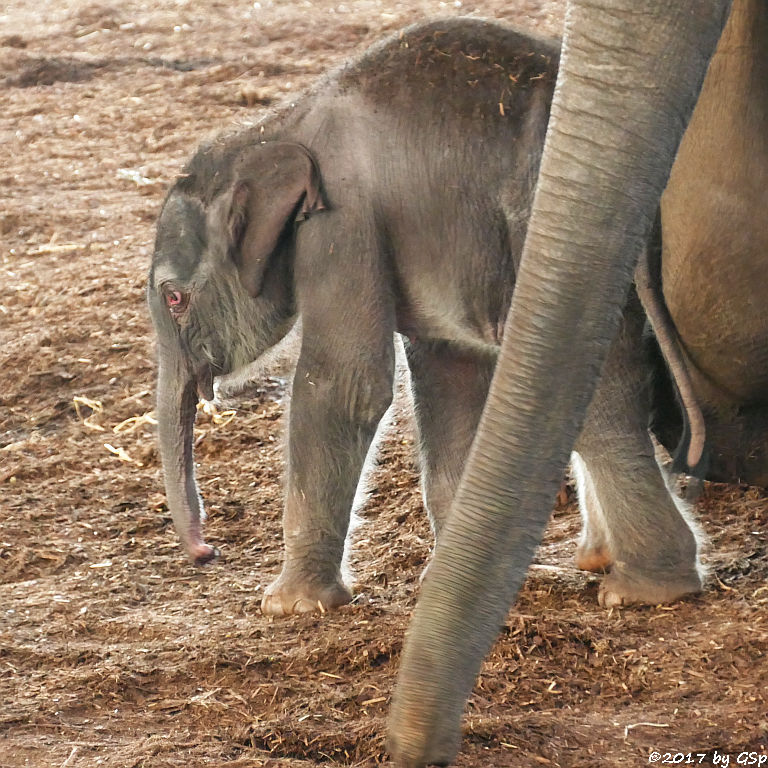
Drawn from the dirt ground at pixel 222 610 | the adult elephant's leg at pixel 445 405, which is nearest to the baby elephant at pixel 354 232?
the adult elephant's leg at pixel 445 405

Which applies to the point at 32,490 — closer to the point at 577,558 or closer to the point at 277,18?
the point at 577,558

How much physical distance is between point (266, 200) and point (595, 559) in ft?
4.83

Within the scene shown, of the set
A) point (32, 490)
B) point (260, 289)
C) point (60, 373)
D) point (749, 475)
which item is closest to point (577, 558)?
point (749, 475)

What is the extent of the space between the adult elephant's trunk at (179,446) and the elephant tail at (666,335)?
1549mm

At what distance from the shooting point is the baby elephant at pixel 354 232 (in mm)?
4027

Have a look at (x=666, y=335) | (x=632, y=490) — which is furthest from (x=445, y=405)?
(x=666, y=335)

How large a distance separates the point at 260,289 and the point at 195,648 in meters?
1.05

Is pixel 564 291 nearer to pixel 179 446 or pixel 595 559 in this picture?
pixel 595 559

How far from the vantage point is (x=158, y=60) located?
12.5m

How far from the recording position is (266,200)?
164 inches

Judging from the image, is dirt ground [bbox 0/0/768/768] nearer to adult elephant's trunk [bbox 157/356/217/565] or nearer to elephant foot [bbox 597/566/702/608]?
elephant foot [bbox 597/566/702/608]

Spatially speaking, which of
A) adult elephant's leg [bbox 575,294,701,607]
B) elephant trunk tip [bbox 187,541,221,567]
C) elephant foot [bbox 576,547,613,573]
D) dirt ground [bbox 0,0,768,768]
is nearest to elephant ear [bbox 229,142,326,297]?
elephant trunk tip [bbox 187,541,221,567]

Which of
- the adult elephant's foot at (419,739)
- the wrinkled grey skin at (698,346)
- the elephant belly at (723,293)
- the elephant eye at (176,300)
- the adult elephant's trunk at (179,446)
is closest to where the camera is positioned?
the adult elephant's foot at (419,739)

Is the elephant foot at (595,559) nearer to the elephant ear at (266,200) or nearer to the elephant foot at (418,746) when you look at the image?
the elephant ear at (266,200)
